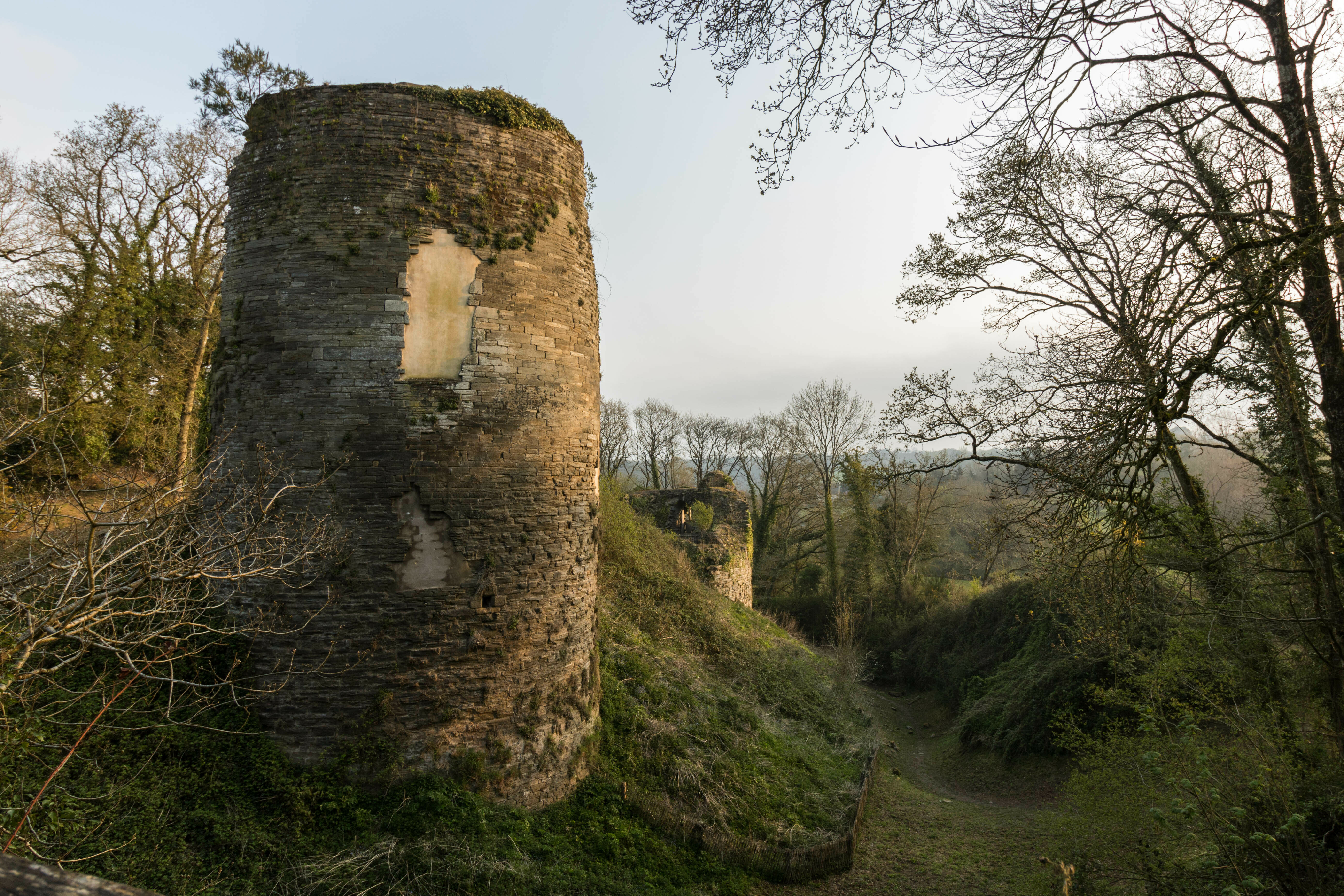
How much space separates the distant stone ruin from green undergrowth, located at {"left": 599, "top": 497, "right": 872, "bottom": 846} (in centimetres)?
230

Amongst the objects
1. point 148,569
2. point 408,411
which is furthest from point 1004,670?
point 148,569

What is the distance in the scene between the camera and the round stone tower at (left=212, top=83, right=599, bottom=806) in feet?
19.6

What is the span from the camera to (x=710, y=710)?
9.66 metres

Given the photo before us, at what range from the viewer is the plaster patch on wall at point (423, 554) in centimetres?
609

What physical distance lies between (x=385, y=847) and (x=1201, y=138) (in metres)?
10.6

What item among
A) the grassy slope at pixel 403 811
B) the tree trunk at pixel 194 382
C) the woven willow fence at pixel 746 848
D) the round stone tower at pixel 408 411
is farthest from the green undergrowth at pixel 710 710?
the tree trunk at pixel 194 382

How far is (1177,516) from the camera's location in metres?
9.02

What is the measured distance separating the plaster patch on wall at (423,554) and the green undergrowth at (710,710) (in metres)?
3.14

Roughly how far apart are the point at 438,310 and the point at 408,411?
3.46 feet

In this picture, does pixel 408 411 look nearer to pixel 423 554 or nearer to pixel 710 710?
pixel 423 554

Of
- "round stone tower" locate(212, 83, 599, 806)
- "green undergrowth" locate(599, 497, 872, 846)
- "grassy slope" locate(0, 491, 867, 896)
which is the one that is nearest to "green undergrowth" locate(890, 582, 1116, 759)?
"green undergrowth" locate(599, 497, 872, 846)

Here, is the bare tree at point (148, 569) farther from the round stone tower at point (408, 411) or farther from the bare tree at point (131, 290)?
the bare tree at point (131, 290)

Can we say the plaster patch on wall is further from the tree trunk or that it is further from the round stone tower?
the tree trunk

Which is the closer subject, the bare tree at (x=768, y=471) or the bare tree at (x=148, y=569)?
the bare tree at (x=148, y=569)
